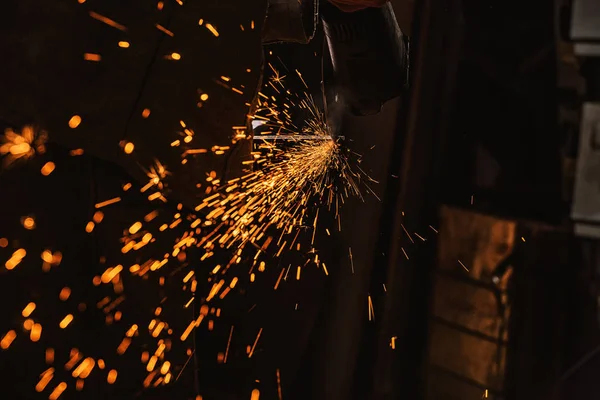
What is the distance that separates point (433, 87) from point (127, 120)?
1504 mm

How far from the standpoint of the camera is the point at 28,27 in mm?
1178

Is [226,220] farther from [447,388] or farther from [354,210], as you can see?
[447,388]

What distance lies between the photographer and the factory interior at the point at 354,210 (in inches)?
56.1

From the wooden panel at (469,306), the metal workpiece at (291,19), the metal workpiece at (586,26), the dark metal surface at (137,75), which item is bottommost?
the wooden panel at (469,306)

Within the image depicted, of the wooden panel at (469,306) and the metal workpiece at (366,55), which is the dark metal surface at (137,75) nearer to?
the metal workpiece at (366,55)

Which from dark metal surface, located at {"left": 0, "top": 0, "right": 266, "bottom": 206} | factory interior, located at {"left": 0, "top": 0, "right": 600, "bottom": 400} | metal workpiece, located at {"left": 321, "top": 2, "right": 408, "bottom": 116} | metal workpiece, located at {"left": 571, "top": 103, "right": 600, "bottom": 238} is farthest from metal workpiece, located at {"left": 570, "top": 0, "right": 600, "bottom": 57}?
dark metal surface, located at {"left": 0, "top": 0, "right": 266, "bottom": 206}

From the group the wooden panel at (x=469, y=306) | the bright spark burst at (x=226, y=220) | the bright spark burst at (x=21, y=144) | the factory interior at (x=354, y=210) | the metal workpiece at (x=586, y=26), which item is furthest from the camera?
the wooden panel at (x=469, y=306)

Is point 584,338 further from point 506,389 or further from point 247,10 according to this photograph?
point 247,10

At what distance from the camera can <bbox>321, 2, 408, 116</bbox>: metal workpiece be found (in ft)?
5.54

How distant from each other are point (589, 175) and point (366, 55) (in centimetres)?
111

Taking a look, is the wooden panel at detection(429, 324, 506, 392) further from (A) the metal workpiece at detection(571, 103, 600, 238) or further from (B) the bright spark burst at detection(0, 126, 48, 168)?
(B) the bright spark burst at detection(0, 126, 48, 168)

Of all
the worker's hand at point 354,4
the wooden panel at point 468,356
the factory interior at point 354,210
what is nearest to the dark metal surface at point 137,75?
the factory interior at point 354,210

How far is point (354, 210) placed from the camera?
7.86 feet

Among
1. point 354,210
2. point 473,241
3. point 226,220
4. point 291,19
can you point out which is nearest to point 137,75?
point 291,19
